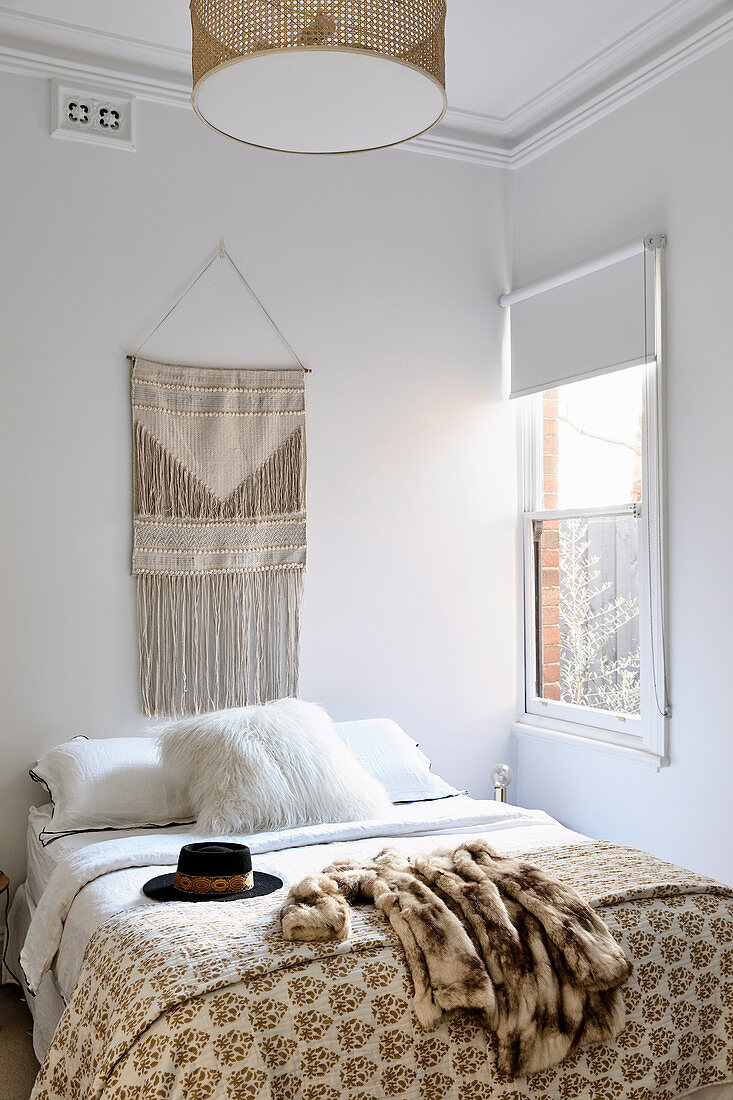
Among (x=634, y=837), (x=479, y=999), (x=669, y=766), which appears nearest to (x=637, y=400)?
(x=669, y=766)

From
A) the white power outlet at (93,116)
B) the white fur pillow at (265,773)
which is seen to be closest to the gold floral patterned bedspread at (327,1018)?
the white fur pillow at (265,773)

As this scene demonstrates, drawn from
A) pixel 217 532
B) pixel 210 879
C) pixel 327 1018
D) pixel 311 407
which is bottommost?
pixel 327 1018

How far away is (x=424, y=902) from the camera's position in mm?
1940

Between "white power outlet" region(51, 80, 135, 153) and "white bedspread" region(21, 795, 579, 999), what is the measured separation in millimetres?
2293

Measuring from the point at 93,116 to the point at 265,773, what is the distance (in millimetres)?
2278

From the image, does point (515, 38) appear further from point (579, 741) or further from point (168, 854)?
point (168, 854)

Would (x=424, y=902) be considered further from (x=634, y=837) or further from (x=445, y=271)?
(x=445, y=271)

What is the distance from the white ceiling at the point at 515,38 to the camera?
305 cm

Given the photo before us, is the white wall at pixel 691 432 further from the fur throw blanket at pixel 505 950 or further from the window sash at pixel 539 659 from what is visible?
the fur throw blanket at pixel 505 950

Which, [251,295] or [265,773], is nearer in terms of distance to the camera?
[265,773]

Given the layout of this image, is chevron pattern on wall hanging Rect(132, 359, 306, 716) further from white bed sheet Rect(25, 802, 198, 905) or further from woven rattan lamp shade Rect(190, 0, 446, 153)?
woven rattan lamp shade Rect(190, 0, 446, 153)

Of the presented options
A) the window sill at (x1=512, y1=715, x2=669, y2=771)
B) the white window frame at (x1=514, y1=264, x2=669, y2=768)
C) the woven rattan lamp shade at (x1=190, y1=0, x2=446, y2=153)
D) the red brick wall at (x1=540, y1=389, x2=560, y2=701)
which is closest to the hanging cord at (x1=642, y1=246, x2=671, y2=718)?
the white window frame at (x1=514, y1=264, x2=669, y2=768)

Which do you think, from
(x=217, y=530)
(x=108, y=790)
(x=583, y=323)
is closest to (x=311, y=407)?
(x=217, y=530)

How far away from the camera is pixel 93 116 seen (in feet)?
10.8
